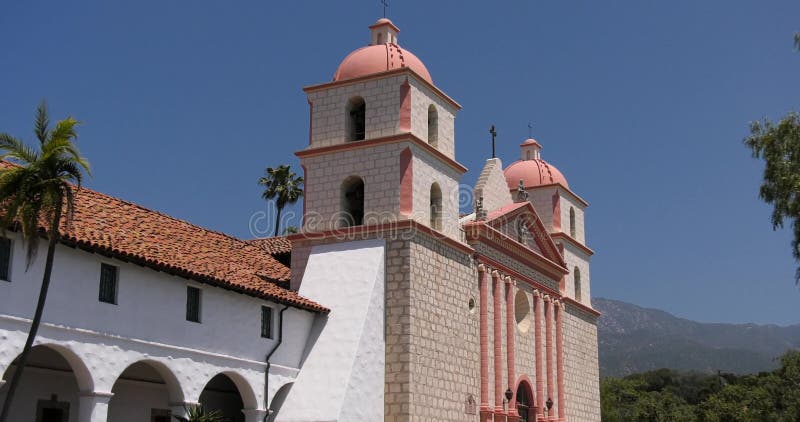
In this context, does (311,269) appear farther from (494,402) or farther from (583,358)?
(583,358)

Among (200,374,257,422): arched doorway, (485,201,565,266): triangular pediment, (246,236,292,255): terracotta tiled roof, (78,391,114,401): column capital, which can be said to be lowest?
(78,391,114,401): column capital

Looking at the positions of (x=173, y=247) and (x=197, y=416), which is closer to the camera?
(x=197, y=416)

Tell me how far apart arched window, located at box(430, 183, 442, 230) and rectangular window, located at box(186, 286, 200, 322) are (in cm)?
795

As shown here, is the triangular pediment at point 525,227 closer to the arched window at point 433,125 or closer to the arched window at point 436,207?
the arched window at point 436,207

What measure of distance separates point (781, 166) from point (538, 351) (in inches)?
495

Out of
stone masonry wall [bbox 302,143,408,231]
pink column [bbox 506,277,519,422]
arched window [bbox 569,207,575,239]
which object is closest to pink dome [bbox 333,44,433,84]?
stone masonry wall [bbox 302,143,408,231]

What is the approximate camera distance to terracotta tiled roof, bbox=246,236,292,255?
30062 mm

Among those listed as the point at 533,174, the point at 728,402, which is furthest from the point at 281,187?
the point at 728,402

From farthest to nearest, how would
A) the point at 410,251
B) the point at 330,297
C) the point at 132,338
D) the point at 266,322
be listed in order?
the point at 330,297
the point at 410,251
the point at 266,322
the point at 132,338

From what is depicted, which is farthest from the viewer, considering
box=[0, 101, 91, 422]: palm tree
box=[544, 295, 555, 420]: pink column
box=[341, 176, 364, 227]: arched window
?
box=[544, 295, 555, 420]: pink column

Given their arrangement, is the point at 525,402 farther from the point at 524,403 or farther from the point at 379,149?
the point at 379,149

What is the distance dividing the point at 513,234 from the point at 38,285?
56.9 feet

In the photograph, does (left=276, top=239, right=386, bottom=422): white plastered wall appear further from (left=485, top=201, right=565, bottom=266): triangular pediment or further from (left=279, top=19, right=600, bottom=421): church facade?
(left=485, top=201, right=565, bottom=266): triangular pediment

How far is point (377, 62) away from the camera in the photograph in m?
28.2
